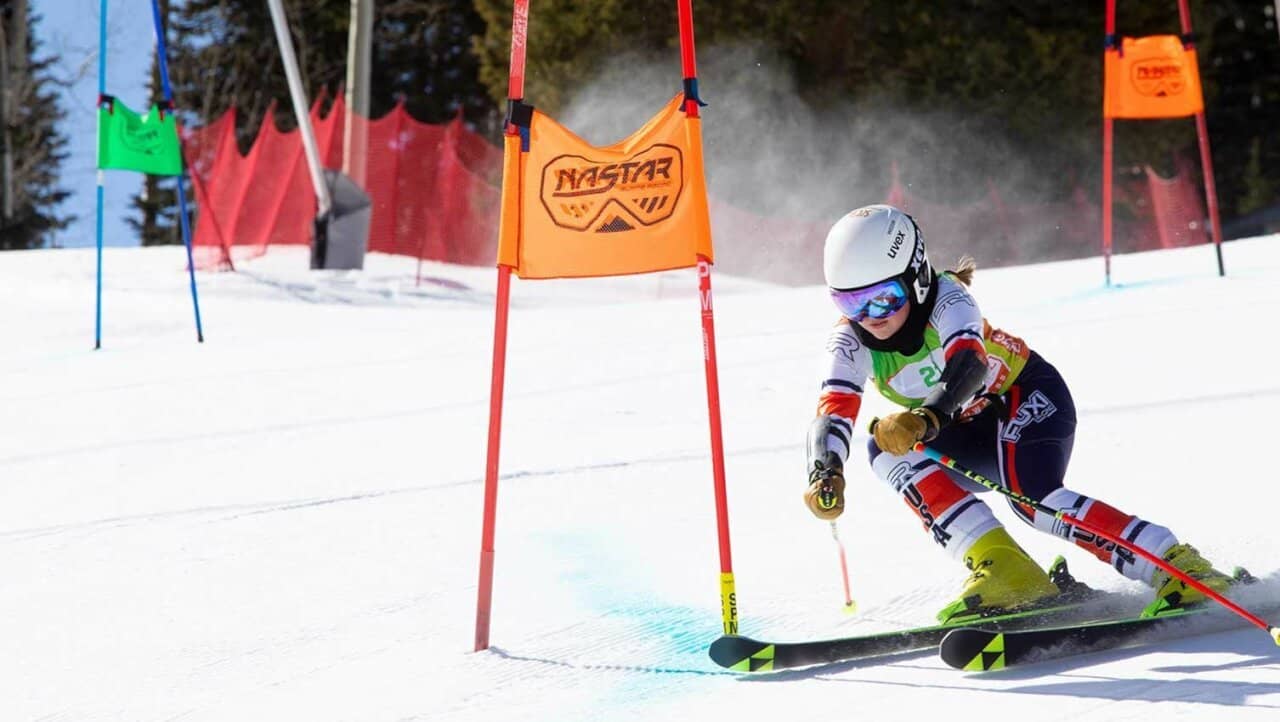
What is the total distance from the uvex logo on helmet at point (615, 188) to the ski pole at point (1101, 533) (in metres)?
1.05

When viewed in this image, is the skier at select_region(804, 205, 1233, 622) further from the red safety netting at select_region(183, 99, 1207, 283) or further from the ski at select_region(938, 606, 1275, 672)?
the red safety netting at select_region(183, 99, 1207, 283)

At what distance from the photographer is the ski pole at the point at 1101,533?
142 inches

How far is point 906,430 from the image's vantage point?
12.2 feet

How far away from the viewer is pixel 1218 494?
18.0 ft

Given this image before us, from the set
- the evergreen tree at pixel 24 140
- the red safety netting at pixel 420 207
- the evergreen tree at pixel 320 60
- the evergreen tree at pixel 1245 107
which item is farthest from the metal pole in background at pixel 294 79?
the evergreen tree at pixel 1245 107

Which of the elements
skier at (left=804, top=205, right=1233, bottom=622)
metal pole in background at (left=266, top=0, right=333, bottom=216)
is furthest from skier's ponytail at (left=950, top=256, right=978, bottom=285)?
metal pole in background at (left=266, top=0, right=333, bottom=216)

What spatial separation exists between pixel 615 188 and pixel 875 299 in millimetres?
849

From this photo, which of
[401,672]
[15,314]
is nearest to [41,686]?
[401,672]

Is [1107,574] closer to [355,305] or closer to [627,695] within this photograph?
[627,695]

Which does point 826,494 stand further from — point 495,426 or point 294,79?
point 294,79

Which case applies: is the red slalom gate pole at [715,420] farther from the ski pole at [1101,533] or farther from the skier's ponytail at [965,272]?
the skier's ponytail at [965,272]

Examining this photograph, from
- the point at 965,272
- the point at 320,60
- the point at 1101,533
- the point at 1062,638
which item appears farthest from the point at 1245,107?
the point at 1062,638

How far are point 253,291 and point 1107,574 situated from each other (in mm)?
11523

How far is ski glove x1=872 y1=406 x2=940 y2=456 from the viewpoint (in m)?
3.73
